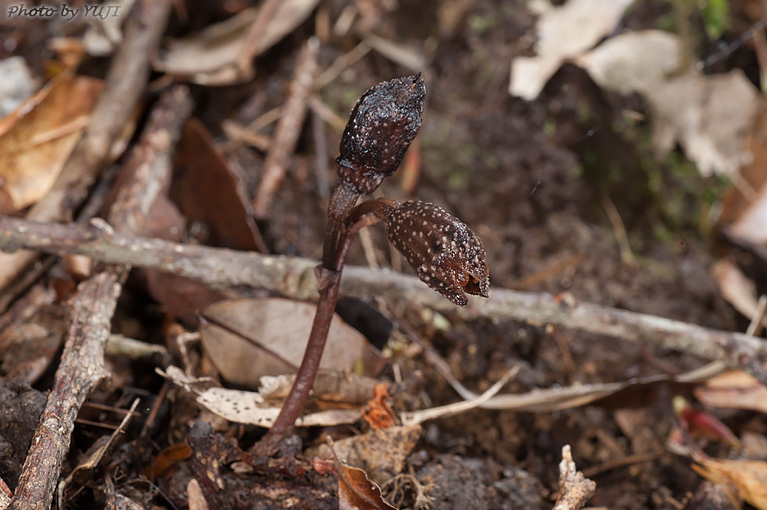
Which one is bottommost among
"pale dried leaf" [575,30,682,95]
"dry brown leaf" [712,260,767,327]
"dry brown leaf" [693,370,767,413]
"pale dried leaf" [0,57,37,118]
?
"dry brown leaf" [693,370,767,413]

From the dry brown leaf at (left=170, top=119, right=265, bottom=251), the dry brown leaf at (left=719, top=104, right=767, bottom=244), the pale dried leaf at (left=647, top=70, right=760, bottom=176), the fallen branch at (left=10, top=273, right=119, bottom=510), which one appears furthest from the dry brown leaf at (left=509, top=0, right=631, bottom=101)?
the fallen branch at (left=10, top=273, right=119, bottom=510)

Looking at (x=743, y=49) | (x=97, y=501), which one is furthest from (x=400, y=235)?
(x=743, y=49)

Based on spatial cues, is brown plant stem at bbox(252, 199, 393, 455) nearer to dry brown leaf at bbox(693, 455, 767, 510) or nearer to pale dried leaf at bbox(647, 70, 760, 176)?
dry brown leaf at bbox(693, 455, 767, 510)

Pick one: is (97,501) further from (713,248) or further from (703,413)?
(713,248)

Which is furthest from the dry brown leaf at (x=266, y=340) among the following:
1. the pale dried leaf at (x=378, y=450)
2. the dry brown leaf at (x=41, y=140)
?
the dry brown leaf at (x=41, y=140)

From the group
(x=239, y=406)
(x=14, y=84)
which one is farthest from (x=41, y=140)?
(x=239, y=406)

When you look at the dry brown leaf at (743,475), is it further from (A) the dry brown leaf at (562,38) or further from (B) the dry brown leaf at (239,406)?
(A) the dry brown leaf at (562,38)
